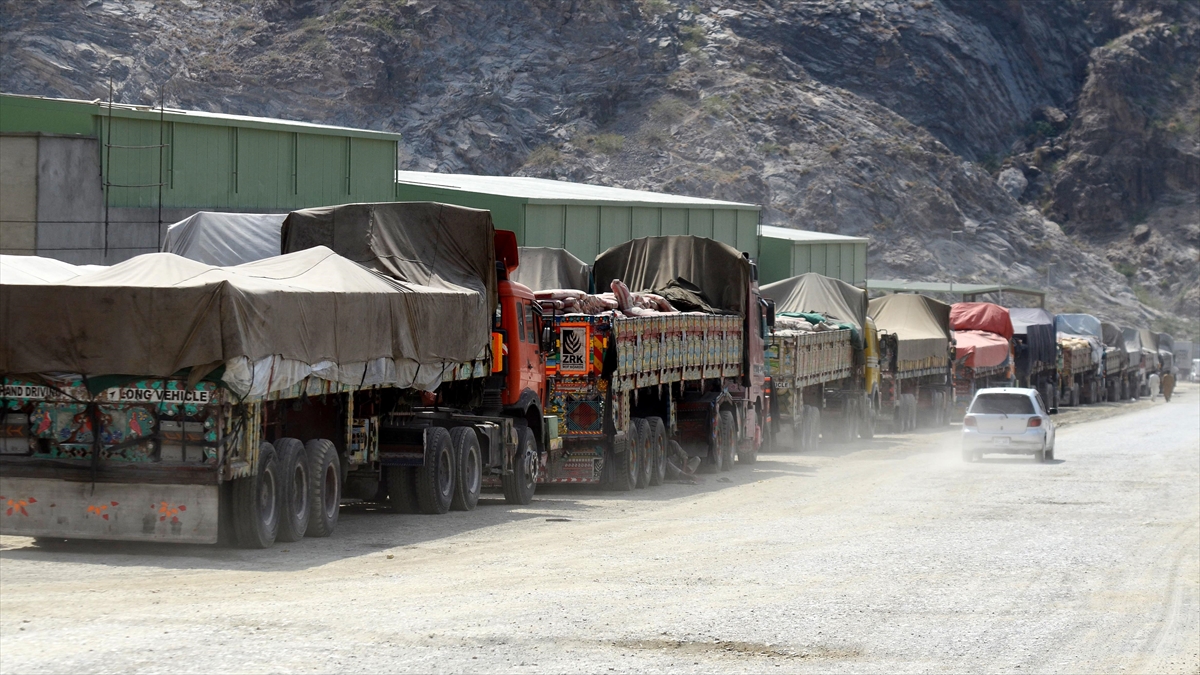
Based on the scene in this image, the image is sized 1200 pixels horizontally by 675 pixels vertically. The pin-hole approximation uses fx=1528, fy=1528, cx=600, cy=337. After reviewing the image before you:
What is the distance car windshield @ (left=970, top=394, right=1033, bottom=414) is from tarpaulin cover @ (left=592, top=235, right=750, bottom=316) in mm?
5947

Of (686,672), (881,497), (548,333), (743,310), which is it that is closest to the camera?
(686,672)

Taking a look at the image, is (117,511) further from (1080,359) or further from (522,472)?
(1080,359)

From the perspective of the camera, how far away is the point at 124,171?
100 ft

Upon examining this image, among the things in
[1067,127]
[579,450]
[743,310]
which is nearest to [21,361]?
[579,450]

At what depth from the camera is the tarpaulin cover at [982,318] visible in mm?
54688

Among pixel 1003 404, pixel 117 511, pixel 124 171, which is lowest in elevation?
pixel 117 511

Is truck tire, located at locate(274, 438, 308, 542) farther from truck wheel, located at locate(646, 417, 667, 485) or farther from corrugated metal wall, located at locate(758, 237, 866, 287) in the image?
corrugated metal wall, located at locate(758, 237, 866, 287)

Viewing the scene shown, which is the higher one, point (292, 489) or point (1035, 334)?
point (1035, 334)

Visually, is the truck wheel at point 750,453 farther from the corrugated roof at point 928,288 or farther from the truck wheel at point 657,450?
the corrugated roof at point 928,288

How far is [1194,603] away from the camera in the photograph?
520 inches

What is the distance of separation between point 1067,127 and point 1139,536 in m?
107

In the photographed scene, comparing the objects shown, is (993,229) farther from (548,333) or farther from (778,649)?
(778,649)

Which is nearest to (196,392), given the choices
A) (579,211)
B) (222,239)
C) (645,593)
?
(645,593)

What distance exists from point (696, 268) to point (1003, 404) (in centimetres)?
729
